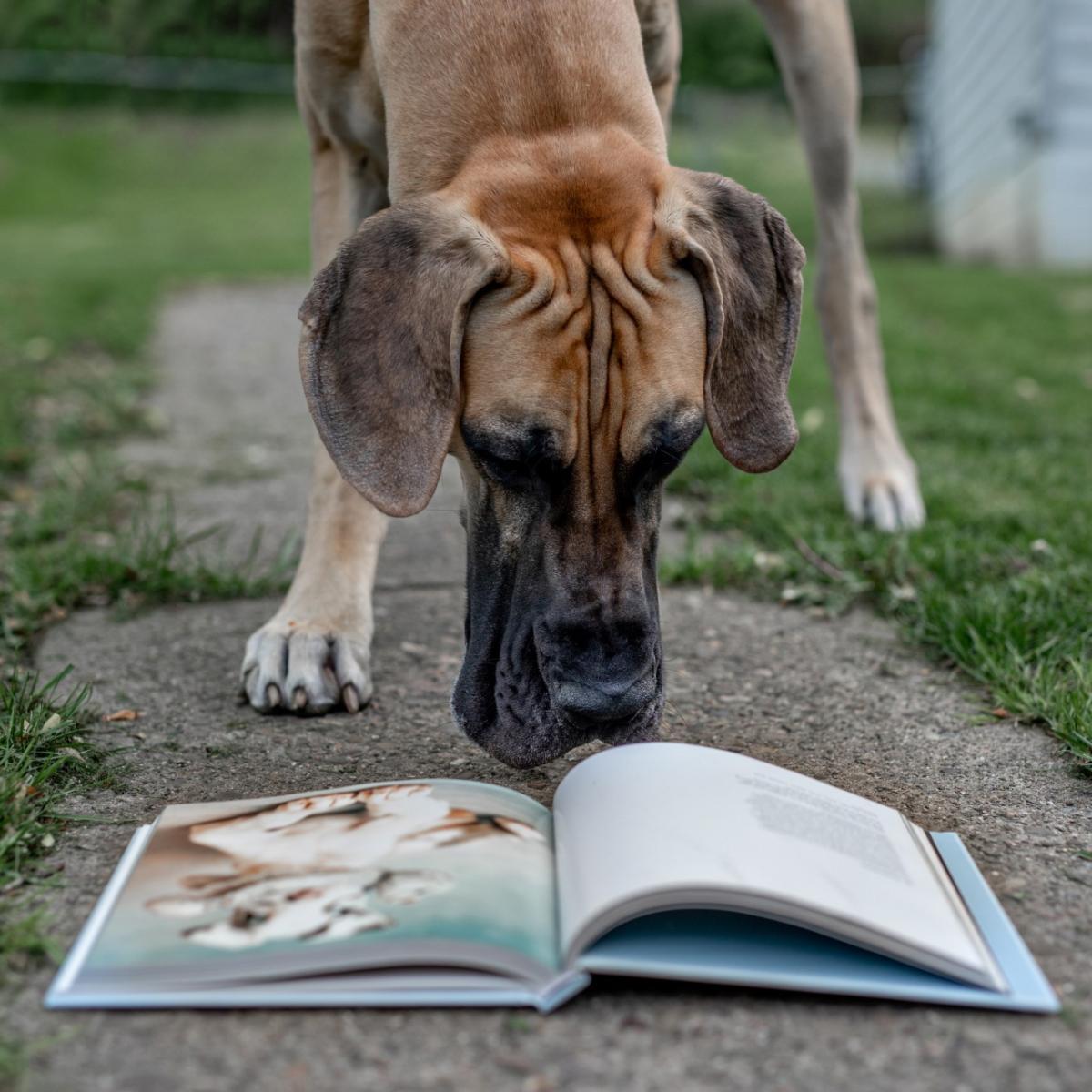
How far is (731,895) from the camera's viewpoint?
1.53 metres

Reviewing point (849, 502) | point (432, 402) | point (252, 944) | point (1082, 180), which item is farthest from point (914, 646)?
point (1082, 180)

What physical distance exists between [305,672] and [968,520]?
6.73ft

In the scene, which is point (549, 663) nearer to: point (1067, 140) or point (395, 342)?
point (395, 342)

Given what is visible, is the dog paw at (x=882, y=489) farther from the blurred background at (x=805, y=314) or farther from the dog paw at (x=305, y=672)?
the dog paw at (x=305, y=672)

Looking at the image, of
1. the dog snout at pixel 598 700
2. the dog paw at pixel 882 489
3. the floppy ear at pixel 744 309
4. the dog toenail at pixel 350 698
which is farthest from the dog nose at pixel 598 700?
the dog paw at pixel 882 489

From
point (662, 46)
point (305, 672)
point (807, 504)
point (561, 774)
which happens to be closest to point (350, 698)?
point (305, 672)

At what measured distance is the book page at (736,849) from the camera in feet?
5.04

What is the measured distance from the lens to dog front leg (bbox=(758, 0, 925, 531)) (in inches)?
152

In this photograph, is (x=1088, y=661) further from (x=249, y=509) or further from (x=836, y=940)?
(x=249, y=509)

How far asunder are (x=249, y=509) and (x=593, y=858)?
2.63 m

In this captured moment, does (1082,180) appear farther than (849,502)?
Yes

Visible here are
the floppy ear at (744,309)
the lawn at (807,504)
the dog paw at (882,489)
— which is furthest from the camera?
the dog paw at (882,489)

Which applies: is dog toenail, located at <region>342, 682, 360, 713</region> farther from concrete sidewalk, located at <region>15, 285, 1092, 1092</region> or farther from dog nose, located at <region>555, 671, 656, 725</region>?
dog nose, located at <region>555, 671, 656, 725</region>

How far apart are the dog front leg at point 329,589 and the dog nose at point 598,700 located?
658 millimetres
